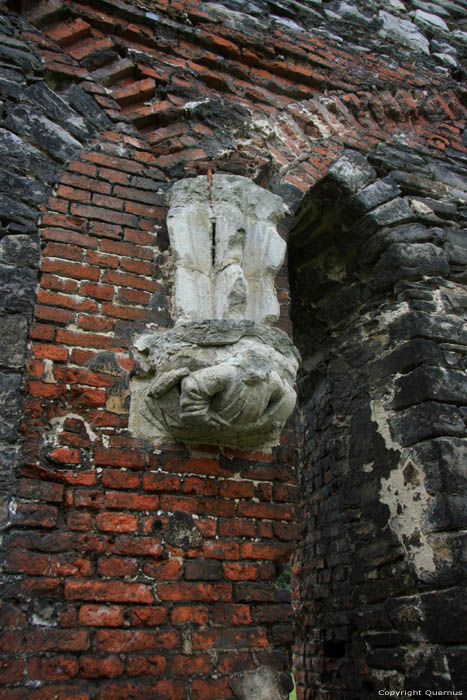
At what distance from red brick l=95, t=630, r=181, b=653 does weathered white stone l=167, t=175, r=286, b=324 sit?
4.08 ft

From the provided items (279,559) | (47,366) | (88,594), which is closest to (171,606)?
(88,594)

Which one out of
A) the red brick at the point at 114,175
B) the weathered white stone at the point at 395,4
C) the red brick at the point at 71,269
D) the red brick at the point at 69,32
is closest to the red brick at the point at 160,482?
the red brick at the point at 71,269

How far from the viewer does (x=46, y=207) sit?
2.68 metres

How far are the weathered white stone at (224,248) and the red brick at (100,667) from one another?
134 cm

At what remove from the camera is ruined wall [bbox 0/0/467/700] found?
2113 mm

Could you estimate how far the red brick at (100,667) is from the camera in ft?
6.40

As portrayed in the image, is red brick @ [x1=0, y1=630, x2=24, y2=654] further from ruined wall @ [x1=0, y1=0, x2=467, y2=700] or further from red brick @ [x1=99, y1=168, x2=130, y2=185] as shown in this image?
red brick @ [x1=99, y1=168, x2=130, y2=185]

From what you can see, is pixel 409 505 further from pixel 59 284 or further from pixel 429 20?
pixel 429 20

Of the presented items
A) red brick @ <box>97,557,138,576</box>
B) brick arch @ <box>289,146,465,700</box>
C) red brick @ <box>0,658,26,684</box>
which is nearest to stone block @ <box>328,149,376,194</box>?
brick arch @ <box>289,146,465,700</box>

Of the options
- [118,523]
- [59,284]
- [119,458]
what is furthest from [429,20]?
[118,523]

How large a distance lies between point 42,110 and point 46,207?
0.56 meters

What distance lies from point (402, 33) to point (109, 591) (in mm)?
4497

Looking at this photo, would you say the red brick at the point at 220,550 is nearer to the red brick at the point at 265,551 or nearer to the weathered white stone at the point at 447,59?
the red brick at the point at 265,551

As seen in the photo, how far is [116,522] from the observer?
220 centimetres
